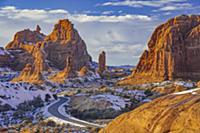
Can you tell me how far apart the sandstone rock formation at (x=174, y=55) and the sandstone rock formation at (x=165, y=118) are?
11121 centimetres

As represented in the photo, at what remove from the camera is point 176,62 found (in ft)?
419

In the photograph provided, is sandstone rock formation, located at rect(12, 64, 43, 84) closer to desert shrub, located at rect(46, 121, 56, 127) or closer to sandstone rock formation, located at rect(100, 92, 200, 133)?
desert shrub, located at rect(46, 121, 56, 127)

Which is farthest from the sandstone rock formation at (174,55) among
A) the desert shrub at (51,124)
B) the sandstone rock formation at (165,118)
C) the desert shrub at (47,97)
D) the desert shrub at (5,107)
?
the sandstone rock formation at (165,118)

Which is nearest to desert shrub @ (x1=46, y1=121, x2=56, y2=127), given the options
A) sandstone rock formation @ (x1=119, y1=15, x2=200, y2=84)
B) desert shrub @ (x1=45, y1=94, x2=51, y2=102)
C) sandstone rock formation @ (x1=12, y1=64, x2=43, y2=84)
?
desert shrub @ (x1=45, y1=94, x2=51, y2=102)

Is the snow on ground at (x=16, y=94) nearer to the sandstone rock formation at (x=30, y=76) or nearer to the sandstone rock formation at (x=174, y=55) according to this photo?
the sandstone rock formation at (x=174, y=55)

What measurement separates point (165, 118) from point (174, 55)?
117 meters

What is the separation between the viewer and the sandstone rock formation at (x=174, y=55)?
127m

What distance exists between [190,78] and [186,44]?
37.1 feet

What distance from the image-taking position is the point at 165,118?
1341 cm

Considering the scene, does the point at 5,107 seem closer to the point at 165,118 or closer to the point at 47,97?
the point at 47,97

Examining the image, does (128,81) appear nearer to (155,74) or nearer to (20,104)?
(155,74)

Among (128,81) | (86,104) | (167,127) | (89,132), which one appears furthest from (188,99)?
(128,81)

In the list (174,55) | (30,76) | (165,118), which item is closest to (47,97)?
(174,55)

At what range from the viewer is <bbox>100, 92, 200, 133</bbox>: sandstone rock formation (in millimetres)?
12788
